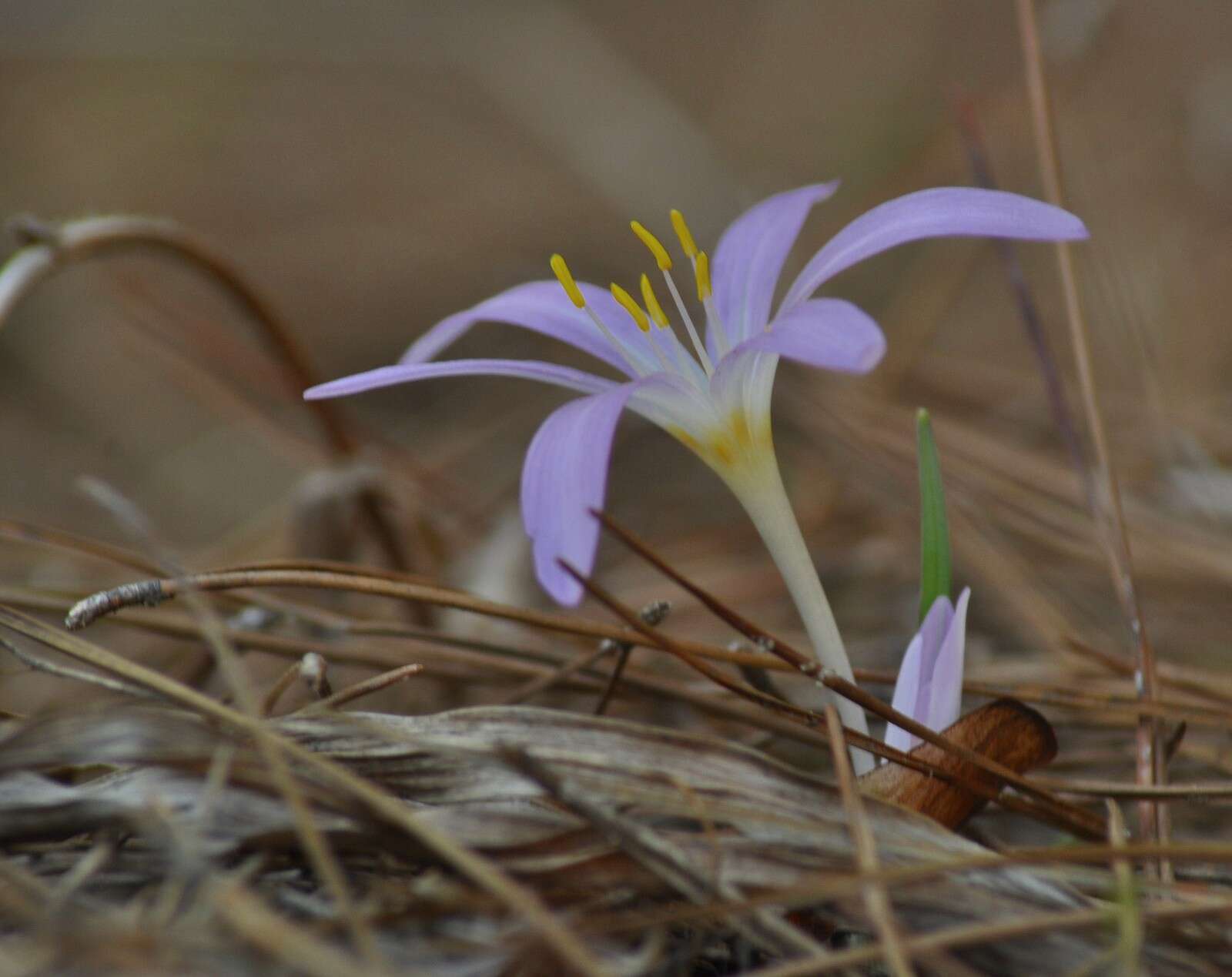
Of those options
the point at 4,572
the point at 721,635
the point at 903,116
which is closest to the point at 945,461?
the point at 721,635

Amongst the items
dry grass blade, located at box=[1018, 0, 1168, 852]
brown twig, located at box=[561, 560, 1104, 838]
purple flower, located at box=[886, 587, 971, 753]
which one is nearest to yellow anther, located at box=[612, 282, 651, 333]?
brown twig, located at box=[561, 560, 1104, 838]

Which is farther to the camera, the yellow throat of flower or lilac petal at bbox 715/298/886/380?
the yellow throat of flower

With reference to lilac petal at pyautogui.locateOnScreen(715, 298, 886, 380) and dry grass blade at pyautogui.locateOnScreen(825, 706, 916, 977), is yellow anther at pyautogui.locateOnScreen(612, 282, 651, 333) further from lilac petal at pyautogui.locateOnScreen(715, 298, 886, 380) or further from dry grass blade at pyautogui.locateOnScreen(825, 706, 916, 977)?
dry grass blade at pyautogui.locateOnScreen(825, 706, 916, 977)

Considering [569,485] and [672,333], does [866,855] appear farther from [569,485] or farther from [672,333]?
[672,333]

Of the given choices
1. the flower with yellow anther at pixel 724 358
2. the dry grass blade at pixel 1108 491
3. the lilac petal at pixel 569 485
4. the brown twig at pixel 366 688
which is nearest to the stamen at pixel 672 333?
the flower with yellow anther at pixel 724 358

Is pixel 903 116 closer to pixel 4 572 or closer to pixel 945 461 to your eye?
pixel 945 461

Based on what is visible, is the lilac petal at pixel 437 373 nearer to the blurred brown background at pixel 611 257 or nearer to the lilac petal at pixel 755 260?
the lilac petal at pixel 755 260

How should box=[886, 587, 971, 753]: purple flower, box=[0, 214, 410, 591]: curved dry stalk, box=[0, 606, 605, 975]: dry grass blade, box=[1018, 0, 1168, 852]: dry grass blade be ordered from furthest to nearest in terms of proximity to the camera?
box=[0, 214, 410, 591]: curved dry stalk, box=[1018, 0, 1168, 852]: dry grass blade, box=[886, 587, 971, 753]: purple flower, box=[0, 606, 605, 975]: dry grass blade

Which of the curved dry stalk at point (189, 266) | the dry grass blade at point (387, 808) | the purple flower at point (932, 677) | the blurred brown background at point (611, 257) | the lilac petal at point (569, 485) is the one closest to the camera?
the dry grass blade at point (387, 808)
